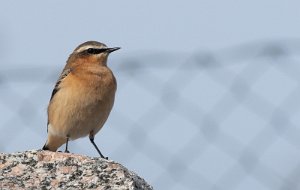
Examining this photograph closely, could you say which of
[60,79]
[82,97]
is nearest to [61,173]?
[82,97]

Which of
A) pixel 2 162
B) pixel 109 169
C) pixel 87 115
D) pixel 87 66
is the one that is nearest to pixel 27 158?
pixel 2 162

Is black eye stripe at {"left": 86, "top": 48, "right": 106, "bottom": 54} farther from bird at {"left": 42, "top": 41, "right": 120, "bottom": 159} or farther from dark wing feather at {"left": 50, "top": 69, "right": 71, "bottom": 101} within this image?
dark wing feather at {"left": 50, "top": 69, "right": 71, "bottom": 101}

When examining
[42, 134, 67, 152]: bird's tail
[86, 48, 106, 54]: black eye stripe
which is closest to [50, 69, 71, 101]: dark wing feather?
[86, 48, 106, 54]: black eye stripe

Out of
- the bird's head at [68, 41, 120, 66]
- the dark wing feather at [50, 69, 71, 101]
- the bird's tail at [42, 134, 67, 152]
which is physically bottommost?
the bird's tail at [42, 134, 67, 152]

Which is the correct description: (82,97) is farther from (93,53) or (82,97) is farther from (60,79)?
(93,53)

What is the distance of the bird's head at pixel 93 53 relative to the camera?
7786mm

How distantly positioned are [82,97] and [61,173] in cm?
405

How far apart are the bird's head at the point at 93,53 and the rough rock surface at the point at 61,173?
4.57m

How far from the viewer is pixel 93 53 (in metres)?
7.87

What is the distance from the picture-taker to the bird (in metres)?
7.02

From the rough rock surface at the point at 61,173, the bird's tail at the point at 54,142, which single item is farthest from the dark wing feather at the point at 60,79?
the rough rock surface at the point at 61,173

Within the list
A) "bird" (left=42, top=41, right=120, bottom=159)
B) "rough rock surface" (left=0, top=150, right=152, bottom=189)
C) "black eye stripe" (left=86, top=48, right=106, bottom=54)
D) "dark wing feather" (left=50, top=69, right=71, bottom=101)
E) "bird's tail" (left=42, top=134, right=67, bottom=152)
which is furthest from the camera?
"black eye stripe" (left=86, top=48, right=106, bottom=54)

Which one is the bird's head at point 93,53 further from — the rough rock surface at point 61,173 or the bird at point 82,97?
the rough rock surface at point 61,173

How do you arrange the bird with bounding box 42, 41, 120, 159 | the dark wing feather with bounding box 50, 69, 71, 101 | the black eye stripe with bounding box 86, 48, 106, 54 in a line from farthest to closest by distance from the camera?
the black eye stripe with bounding box 86, 48, 106, 54 < the dark wing feather with bounding box 50, 69, 71, 101 < the bird with bounding box 42, 41, 120, 159
